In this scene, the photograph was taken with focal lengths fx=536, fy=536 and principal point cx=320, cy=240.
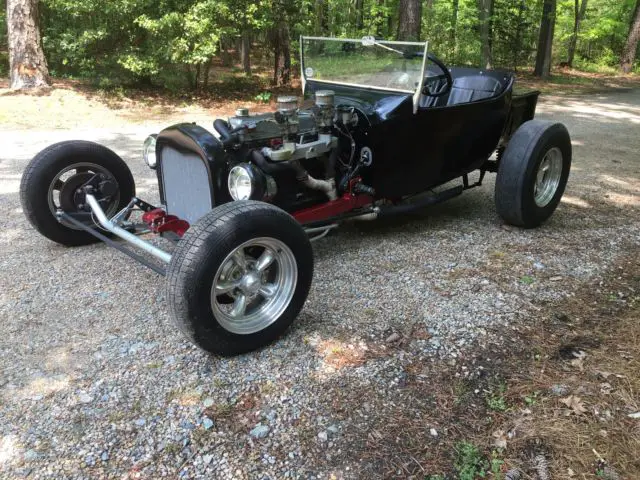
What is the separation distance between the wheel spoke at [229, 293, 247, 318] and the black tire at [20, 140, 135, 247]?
1965mm

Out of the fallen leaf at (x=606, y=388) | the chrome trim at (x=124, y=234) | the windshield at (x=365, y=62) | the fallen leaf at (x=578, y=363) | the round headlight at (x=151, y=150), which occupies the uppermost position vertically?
the windshield at (x=365, y=62)

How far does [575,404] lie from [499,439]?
1.69 feet

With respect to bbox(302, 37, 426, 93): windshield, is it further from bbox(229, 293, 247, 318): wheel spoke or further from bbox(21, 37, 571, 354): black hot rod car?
bbox(229, 293, 247, 318): wheel spoke

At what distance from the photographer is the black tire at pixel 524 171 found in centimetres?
468

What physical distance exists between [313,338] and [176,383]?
849 millimetres

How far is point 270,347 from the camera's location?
316cm

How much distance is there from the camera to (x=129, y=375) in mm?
2906

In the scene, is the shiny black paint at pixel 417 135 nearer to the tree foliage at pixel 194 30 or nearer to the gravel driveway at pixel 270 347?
the gravel driveway at pixel 270 347

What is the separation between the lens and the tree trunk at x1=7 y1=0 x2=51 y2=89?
11055 mm

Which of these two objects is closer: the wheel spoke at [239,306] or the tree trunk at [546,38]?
the wheel spoke at [239,306]

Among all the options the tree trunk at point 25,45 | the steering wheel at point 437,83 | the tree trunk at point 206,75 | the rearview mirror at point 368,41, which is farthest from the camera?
the tree trunk at point 206,75

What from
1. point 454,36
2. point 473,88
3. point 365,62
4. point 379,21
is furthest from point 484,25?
point 365,62

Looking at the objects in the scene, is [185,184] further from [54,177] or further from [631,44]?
[631,44]

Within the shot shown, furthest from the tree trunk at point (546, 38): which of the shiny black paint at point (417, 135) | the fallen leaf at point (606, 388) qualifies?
the fallen leaf at point (606, 388)
